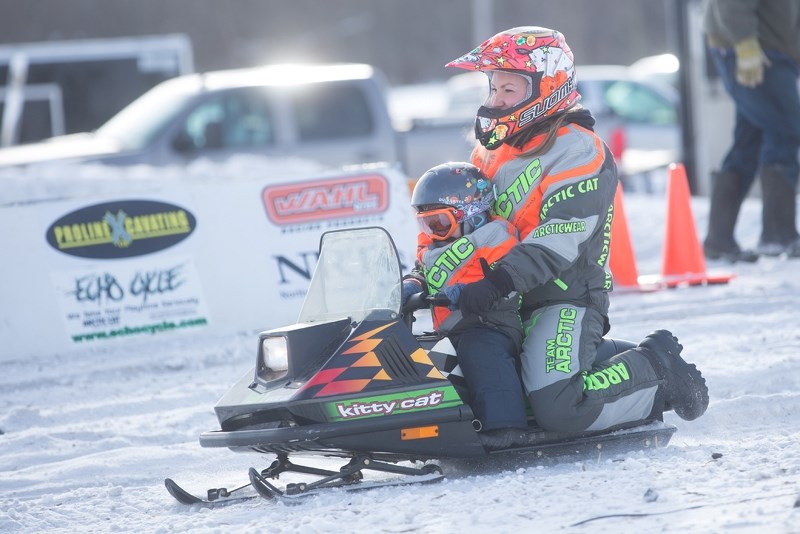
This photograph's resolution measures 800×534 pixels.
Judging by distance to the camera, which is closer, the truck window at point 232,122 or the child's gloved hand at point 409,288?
the child's gloved hand at point 409,288

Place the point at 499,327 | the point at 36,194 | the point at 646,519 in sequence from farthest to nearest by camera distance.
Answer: the point at 36,194 → the point at 499,327 → the point at 646,519

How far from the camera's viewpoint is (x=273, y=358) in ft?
14.3

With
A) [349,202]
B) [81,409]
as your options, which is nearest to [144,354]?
[81,409]

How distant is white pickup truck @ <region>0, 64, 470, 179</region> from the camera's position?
1210cm

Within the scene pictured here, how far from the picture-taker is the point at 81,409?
628cm

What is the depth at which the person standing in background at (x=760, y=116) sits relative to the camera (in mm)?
8344

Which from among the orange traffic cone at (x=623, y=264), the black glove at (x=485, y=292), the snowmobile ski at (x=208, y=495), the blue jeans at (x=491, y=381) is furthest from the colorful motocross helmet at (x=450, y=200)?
the orange traffic cone at (x=623, y=264)

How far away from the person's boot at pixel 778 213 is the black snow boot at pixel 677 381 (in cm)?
433

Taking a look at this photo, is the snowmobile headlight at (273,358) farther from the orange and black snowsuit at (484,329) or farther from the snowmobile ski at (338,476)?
the orange and black snowsuit at (484,329)

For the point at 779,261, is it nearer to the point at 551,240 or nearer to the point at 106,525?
the point at 551,240

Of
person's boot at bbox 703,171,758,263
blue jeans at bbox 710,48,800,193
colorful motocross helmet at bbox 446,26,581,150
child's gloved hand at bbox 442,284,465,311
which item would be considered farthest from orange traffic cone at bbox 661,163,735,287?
child's gloved hand at bbox 442,284,465,311

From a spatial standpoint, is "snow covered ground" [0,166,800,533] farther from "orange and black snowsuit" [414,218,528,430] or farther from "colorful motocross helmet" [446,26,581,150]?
"colorful motocross helmet" [446,26,581,150]

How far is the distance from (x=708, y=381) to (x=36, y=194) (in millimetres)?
6150

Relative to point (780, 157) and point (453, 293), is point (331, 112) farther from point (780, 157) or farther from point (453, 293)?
point (453, 293)
